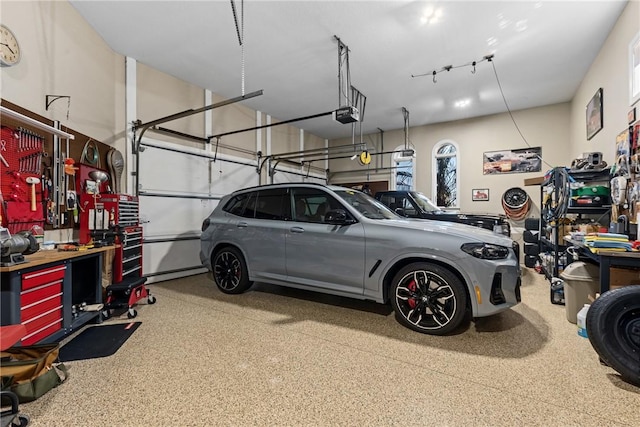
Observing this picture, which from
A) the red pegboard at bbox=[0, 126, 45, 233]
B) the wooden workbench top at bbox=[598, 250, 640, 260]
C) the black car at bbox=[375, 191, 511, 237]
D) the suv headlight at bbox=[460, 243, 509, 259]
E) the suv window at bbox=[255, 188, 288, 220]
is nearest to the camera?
the wooden workbench top at bbox=[598, 250, 640, 260]

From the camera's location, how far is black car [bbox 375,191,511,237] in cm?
512

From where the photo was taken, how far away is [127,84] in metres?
4.36

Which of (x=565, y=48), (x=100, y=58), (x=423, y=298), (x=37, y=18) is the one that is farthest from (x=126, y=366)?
(x=565, y=48)

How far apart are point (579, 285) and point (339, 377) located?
2678 millimetres

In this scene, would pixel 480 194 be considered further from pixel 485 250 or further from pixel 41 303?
pixel 41 303

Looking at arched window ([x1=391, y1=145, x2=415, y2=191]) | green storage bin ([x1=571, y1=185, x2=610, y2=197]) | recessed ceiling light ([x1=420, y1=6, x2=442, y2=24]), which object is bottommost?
green storage bin ([x1=571, y1=185, x2=610, y2=197])

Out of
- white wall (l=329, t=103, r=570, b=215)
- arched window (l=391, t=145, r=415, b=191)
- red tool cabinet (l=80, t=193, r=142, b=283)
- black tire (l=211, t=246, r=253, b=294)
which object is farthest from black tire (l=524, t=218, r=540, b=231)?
red tool cabinet (l=80, t=193, r=142, b=283)

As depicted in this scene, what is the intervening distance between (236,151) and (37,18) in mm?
3649

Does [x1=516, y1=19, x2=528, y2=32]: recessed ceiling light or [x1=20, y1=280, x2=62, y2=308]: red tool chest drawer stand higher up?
[x1=516, y1=19, x2=528, y2=32]: recessed ceiling light

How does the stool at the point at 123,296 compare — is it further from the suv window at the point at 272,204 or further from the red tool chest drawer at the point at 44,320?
the suv window at the point at 272,204

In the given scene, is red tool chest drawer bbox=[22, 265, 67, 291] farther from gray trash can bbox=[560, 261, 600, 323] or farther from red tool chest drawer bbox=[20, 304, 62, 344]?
gray trash can bbox=[560, 261, 600, 323]

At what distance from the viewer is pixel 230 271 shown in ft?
12.9

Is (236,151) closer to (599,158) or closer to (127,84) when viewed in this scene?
(127,84)

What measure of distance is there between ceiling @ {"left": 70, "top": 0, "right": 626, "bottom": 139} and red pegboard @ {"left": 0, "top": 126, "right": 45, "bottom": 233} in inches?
76.3
